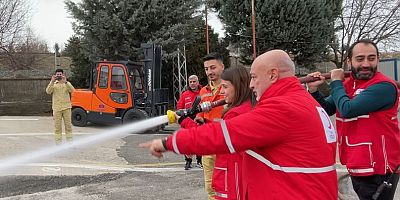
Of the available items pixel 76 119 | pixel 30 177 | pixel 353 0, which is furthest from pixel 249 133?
pixel 353 0

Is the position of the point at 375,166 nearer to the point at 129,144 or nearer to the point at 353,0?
the point at 129,144

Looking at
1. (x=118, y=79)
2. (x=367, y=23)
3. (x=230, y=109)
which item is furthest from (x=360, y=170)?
(x=367, y=23)

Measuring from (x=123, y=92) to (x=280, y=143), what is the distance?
14.0 metres

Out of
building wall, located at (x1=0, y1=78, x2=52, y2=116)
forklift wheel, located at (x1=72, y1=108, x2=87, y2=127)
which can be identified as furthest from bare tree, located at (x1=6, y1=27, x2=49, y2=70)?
forklift wheel, located at (x1=72, y1=108, x2=87, y2=127)

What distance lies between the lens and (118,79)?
16.0m

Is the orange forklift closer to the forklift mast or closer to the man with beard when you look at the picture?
the forklift mast

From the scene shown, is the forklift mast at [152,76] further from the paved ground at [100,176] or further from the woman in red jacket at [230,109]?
the woman in red jacket at [230,109]

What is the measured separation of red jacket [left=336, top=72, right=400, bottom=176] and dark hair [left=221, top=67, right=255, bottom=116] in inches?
34.3

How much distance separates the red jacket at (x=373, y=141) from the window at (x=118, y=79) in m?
12.8

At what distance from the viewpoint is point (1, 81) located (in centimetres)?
3119

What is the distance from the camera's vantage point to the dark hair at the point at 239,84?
3.81 metres

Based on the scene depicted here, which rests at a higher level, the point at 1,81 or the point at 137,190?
the point at 1,81

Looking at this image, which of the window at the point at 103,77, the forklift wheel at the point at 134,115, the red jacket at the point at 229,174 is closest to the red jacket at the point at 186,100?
the red jacket at the point at 229,174

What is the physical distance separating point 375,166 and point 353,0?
29.4m
